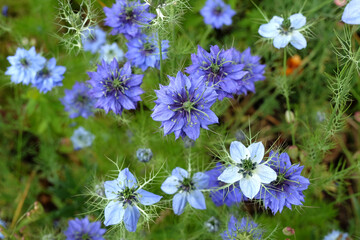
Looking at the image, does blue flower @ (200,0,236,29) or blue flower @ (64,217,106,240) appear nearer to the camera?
blue flower @ (64,217,106,240)

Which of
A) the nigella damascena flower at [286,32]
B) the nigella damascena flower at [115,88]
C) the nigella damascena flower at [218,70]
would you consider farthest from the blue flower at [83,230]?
the nigella damascena flower at [286,32]

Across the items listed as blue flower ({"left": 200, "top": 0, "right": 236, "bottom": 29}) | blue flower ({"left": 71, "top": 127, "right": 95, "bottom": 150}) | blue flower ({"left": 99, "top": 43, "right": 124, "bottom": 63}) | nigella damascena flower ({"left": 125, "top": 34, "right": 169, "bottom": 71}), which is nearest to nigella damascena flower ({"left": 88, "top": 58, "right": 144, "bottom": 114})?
nigella damascena flower ({"left": 125, "top": 34, "right": 169, "bottom": 71})

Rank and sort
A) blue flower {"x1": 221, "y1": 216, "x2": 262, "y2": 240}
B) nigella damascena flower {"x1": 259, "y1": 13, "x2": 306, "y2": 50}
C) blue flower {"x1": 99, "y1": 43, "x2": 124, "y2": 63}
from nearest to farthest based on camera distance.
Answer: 1. blue flower {"x1": 221, "y1": 216, "x2": 262, "y2": 240}
2. nigella damascena flower {"x1": 259, "y1": 13, "x2": 306, "y2": 50}
3. blue flower {"x1": 99, "y1": 43, "x2": 124, "y2": 63}

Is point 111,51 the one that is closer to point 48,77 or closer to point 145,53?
point 48,77

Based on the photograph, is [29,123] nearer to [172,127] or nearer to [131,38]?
[131,38]

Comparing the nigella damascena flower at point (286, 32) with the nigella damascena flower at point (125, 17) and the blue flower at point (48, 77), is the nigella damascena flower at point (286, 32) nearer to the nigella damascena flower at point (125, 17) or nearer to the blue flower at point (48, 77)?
the nigella damascena flower at point (125, 17)

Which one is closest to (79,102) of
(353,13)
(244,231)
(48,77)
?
(48,77)

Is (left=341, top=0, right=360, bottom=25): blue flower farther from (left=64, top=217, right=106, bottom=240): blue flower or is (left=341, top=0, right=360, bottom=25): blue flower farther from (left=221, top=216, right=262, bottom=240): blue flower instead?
(left=64, top=217, right=106, bottom=240): blue flower

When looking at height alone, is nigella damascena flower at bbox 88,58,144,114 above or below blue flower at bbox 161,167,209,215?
above
